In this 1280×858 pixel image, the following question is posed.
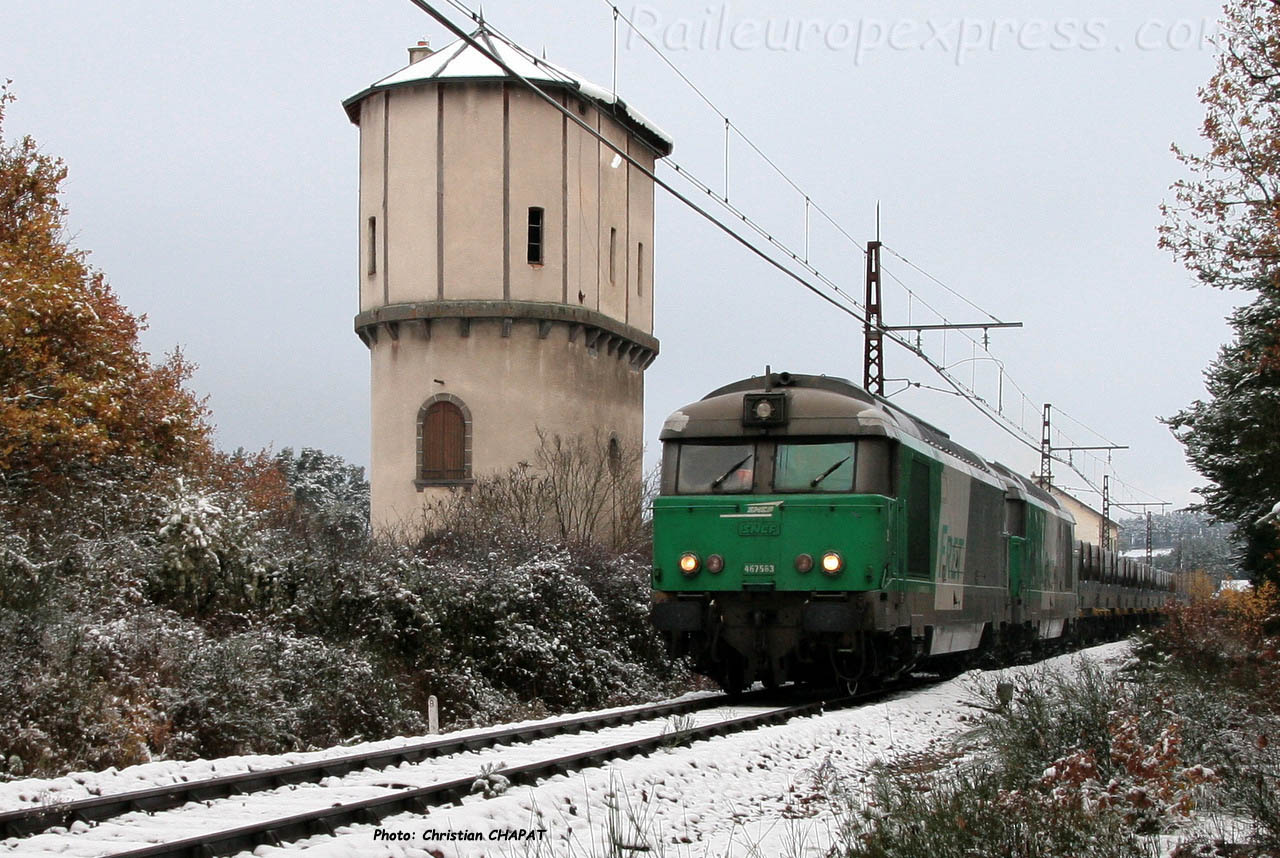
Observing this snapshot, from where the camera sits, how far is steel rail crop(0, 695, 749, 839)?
26.5ft

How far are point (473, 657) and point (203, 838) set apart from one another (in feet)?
36.5

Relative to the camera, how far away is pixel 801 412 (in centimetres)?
1599

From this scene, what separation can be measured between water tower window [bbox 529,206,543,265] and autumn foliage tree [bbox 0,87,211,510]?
9.61 metres

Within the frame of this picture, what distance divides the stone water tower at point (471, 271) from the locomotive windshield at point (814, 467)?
2059cm

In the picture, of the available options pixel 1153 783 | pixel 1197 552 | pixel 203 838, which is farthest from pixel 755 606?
pixel 1197 552

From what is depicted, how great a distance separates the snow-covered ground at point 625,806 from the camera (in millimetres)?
7934

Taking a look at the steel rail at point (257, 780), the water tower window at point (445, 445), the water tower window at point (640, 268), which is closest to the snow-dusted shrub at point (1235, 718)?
the steel rail at point (257, 780)

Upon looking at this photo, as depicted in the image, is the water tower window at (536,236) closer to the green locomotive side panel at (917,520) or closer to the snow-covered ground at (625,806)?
the green locomotive side panel at (917,520)

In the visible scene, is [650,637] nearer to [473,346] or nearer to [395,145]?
[473,346]

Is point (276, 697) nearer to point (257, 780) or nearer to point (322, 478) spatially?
point (257, 780)

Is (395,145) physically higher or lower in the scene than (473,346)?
higher

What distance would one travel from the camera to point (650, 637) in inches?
859

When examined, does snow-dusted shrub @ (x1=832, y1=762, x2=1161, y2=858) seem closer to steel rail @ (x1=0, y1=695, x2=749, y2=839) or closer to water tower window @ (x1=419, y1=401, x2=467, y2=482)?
steel rail @ (x1=0, y1=695, x2=749, y2=839)

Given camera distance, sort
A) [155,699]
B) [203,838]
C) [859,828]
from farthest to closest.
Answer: [155,699], [859,828], [203,838]
